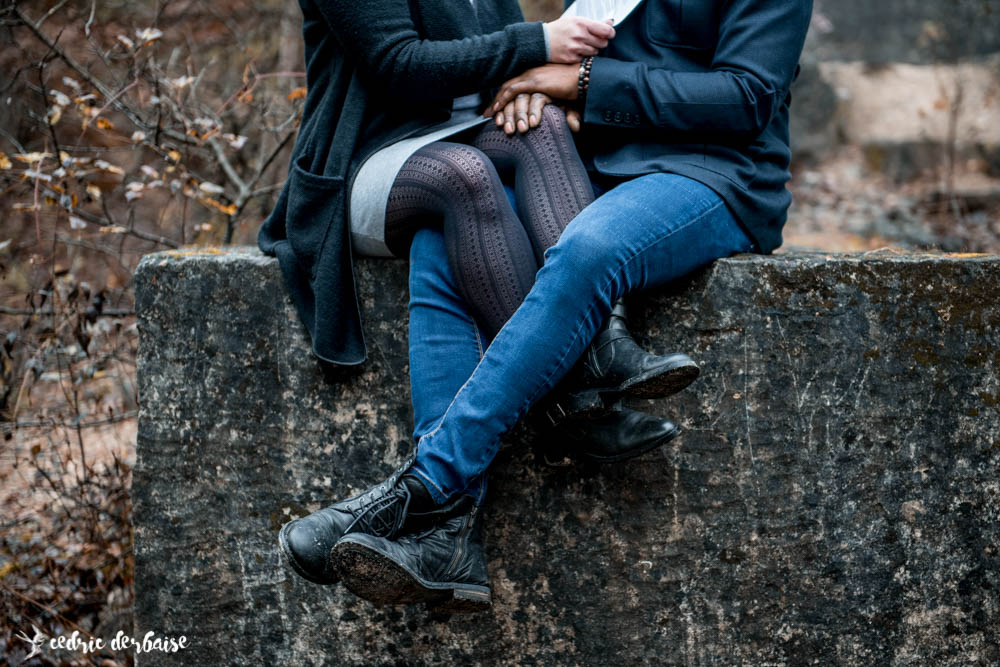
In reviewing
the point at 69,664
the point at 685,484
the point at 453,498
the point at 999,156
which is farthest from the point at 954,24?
the point at 69,664

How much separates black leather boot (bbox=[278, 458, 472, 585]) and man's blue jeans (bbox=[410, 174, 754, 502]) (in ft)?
0.14

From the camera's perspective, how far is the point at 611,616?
215 cm

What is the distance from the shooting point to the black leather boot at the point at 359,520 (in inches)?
66.9

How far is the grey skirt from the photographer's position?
2035mm

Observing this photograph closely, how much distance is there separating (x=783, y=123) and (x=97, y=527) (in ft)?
8.55

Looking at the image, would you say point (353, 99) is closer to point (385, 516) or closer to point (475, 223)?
point (475, 223)

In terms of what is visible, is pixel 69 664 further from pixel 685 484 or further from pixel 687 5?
pixel 687 5

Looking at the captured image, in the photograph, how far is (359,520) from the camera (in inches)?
68.7
